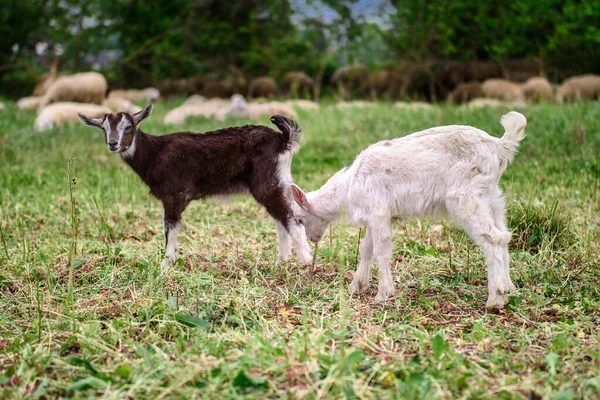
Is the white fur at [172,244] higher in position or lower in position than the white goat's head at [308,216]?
lower

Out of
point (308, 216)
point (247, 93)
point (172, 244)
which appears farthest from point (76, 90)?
point (308, 216)

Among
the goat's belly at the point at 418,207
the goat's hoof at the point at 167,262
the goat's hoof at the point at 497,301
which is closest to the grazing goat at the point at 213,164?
the goat's hoof at the point at 167,262

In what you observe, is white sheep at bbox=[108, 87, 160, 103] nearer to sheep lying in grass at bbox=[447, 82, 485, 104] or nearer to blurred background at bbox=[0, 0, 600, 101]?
blurred background at bbox=[0, 0, 600, 101]

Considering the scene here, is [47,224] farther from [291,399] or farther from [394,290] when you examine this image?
[291,399]

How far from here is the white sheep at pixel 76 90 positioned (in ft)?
62.8

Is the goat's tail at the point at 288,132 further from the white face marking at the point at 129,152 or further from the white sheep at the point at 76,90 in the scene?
the white sheep at the point at 76,90

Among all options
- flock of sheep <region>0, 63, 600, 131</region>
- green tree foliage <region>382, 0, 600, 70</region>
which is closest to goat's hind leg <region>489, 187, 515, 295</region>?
flock of sheep <region>0, 63, 600, 131</region>

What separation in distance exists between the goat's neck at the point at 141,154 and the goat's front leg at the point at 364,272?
210cm

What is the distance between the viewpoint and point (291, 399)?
3096 mm

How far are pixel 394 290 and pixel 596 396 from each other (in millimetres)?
1794

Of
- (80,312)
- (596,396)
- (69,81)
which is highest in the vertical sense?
(596,396)

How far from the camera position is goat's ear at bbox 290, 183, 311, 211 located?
16.4 feet

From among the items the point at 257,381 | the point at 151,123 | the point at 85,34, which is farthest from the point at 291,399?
the point at 85,34

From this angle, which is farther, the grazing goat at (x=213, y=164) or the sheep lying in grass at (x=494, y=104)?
the sheep lying in grass at (x=494, y=104)
